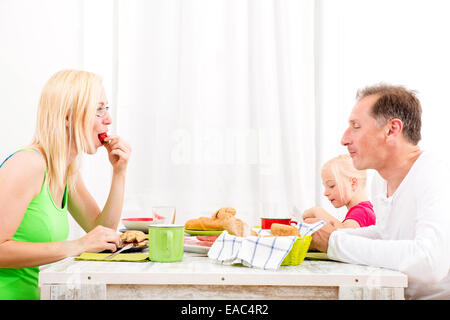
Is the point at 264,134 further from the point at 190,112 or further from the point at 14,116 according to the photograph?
the point at 14,116

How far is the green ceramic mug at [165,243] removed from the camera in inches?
41.7

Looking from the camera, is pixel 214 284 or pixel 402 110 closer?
pixel 214 284

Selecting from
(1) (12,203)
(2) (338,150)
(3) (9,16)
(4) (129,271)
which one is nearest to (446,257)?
(4) (129,271)

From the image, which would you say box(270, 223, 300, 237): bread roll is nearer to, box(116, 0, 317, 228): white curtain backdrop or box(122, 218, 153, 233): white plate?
box(122, 218, 153, 233): white plate

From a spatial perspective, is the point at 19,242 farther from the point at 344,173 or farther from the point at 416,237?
the point at 344,173

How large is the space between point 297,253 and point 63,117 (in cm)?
79

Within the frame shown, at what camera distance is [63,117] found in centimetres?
135

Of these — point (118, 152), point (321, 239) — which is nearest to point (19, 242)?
point (118, 152)

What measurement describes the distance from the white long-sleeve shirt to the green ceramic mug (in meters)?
0.37

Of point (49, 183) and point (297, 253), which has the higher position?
point (49, 183)

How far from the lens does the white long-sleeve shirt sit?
3.36 feet

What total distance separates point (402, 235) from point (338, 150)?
154 cm

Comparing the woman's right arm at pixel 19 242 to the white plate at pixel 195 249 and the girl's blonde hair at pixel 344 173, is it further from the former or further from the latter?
the girl's blonde hair at pixel 344 173

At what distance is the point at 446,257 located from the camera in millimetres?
1052
